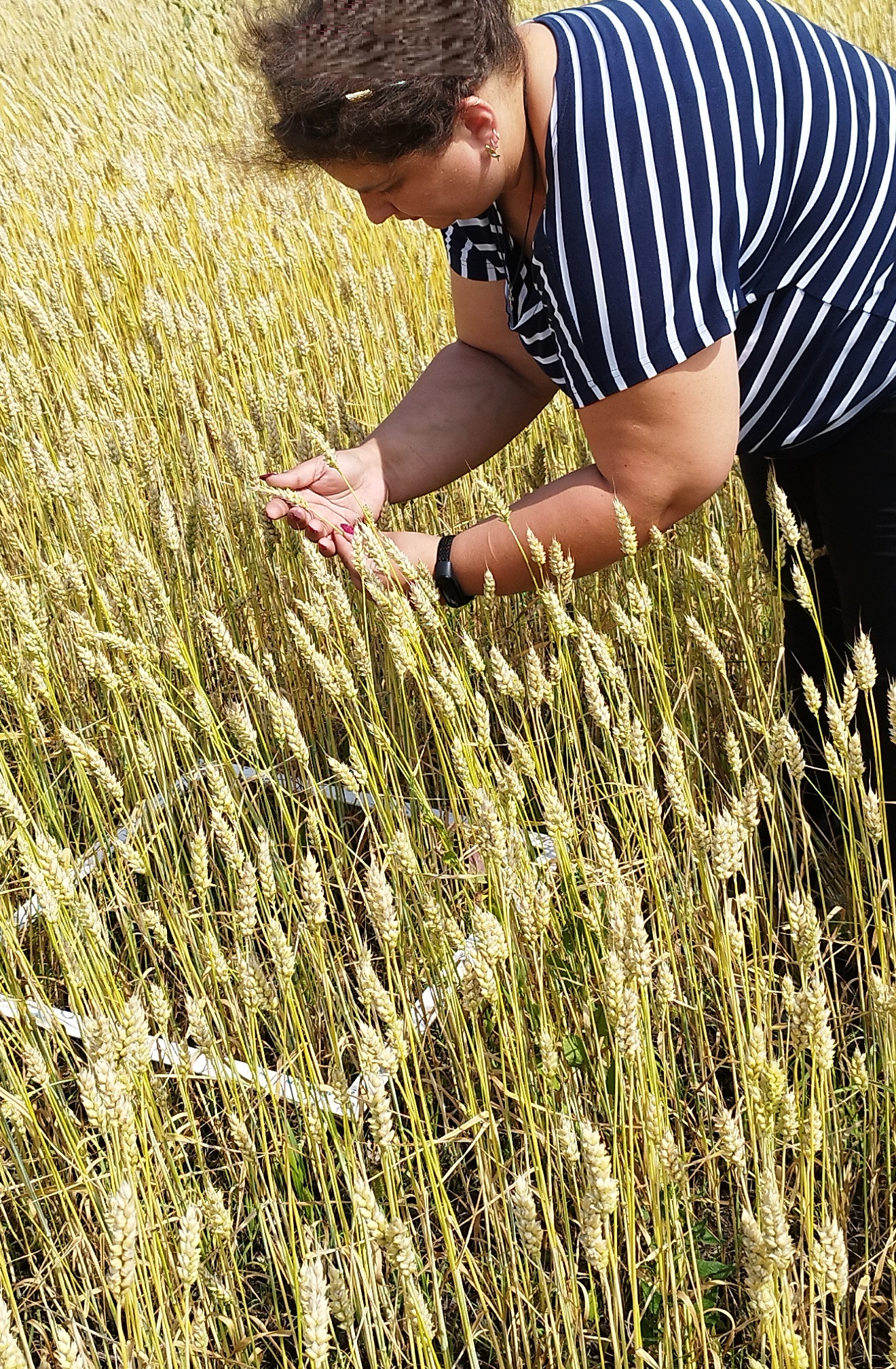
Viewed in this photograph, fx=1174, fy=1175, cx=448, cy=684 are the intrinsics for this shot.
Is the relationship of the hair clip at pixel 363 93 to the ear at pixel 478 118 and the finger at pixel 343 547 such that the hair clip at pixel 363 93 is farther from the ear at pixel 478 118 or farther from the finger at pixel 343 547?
the finger at pixel 343 547

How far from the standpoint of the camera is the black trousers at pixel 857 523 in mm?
1299

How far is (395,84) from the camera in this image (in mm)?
1005

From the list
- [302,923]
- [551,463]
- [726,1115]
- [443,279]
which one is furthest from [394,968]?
[443,279]

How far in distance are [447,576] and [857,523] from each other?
18.4 inches

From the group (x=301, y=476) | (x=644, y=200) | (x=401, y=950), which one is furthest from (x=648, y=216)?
(x=401, y=950)

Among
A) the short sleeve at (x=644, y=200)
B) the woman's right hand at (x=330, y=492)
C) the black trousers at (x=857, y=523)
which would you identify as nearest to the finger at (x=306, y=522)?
the woman's right hand at (x=330, y=492)

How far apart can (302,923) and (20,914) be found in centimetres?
43

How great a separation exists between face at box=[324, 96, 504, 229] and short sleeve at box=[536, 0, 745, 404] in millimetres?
71

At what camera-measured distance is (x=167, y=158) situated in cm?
326

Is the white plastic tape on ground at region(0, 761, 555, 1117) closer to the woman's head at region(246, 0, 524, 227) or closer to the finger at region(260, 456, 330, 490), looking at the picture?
the finger at region(260, 456, 330, 490)

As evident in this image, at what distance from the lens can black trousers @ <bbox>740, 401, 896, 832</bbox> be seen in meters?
1.30

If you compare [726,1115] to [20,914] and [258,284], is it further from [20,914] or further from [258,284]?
[258,284]

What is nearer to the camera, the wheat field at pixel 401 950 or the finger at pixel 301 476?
the wheat field at pixel 401 950

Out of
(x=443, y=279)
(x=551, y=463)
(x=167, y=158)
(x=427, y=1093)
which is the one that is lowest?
(x=427, y=1093)
